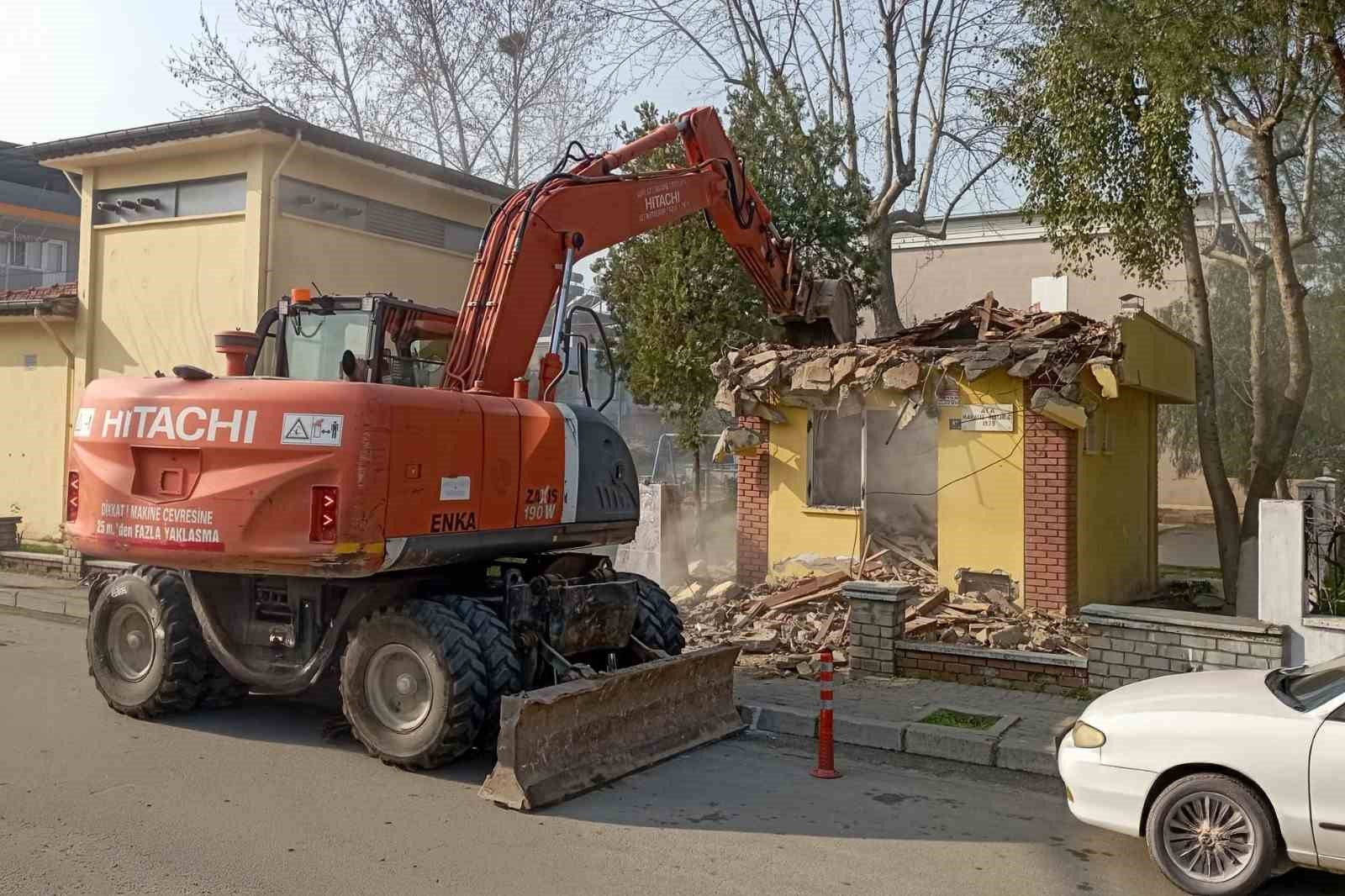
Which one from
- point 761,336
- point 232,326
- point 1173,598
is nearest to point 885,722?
point 1173,598

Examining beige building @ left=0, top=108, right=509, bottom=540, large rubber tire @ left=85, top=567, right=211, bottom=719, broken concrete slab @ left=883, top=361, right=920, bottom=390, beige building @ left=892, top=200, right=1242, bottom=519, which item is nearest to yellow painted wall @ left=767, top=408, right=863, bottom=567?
broken concrete slab @ left=883, top=361, right=920, bottom=390

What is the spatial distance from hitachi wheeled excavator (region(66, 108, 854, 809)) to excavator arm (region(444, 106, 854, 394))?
3 centimetres

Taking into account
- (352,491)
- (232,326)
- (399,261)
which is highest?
(399,261)

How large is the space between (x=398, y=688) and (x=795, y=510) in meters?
7.21

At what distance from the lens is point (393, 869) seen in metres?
5.47

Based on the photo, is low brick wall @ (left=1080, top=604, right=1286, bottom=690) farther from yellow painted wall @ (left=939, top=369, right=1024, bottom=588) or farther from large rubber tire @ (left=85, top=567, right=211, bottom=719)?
large rubber tire @ (left=85, top=567, right=211, bottom=719)

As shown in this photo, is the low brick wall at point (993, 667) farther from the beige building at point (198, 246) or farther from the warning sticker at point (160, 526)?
the beige building at point (198, 246)

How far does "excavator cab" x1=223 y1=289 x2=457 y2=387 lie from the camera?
8.46 m

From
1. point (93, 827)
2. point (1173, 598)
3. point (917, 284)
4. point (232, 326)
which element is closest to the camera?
point (93, 827)

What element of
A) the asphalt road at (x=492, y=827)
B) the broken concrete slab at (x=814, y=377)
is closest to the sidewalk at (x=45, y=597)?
the asphalt road at (x=492, y=827)

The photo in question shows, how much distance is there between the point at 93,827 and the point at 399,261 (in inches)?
534

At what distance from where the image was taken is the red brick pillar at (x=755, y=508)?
45.5 feet

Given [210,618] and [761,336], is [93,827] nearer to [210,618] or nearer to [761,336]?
[210,618]

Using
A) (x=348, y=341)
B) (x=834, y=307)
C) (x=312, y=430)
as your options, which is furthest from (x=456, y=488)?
(x=834, y=307)
